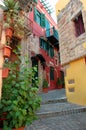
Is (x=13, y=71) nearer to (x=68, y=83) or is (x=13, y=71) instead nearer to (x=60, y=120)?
(x=60, y=120)

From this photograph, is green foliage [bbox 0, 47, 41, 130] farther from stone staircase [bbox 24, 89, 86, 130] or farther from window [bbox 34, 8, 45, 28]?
window [bbox 34, 8, 45, 28]

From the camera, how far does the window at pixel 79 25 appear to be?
737 cm

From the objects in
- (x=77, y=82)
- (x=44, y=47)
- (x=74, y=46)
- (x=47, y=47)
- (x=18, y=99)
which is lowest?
(x=18, y=99)

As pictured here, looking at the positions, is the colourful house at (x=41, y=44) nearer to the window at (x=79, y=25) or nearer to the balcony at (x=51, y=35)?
the balcony at (x=51, y=35)

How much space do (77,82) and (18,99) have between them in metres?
4.92

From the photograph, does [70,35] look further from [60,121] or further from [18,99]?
[18,99]

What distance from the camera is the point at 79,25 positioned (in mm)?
7594

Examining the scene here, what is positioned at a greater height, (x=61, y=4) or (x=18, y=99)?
(x=61, y=4)

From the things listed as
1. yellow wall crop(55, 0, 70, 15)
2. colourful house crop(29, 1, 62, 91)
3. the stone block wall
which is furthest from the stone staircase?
colourful house crop(29, 1, 62, 91)

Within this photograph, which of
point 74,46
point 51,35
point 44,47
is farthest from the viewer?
point 51,35

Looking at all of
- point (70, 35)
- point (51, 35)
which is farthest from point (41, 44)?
point (70, 35)

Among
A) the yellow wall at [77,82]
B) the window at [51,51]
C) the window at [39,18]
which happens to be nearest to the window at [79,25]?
the yellow wall at [77,82]

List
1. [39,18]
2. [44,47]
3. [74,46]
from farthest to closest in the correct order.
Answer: [44,47], [39,18], [74,46]

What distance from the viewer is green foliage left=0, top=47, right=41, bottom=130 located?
9.07 ft
